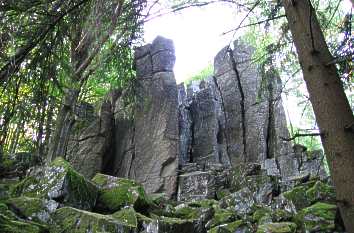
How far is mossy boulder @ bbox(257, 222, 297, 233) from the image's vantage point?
19.5ft

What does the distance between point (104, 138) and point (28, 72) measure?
36.0ft

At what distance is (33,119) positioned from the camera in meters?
4.20

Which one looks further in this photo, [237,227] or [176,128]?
[176,128]

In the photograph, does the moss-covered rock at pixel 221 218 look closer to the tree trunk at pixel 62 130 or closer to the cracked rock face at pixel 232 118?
the cracked rock face at pixel 232 118

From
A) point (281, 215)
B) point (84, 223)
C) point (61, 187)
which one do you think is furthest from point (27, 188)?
point (281, 215)

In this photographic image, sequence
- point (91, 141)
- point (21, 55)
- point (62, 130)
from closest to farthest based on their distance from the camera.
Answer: point (21, 55) < point (62, 130) < point (91, 141)

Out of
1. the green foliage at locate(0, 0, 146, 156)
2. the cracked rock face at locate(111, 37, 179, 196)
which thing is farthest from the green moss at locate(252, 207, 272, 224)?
the cracked rock face at locate(111, 37, 179, 196)

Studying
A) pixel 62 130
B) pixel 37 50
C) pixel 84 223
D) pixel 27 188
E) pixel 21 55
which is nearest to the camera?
pixel 21 55

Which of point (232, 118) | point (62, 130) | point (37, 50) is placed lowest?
point (37, 50)

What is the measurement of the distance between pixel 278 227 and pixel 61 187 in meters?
3.00

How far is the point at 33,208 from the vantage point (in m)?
5.10

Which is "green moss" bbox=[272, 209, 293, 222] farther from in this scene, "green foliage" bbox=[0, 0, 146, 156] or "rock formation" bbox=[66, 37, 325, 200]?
"rock formation" bbox=[66, 37, 325, 200]

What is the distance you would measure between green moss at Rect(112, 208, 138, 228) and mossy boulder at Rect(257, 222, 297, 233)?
73.7 inches

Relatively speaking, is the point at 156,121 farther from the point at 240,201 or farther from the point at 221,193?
the point at 240,201
